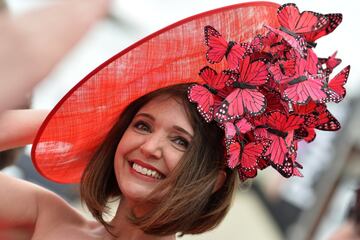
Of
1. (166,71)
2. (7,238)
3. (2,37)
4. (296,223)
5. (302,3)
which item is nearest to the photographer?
(2,37)

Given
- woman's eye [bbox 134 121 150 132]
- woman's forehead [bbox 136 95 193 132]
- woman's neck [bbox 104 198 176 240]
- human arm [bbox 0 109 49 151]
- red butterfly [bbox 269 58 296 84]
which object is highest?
red butterfly [bbox 269 58 296 84]

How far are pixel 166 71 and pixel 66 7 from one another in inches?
44.1

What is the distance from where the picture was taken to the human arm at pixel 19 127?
189 centimetres

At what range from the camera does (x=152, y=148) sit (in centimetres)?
169

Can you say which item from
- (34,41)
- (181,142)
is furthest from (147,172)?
(34,41)

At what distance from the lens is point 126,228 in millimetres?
1839

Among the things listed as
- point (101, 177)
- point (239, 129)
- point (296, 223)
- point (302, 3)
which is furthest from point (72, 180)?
point (296, 223)

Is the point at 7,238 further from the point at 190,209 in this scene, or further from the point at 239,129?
the point at 239,129

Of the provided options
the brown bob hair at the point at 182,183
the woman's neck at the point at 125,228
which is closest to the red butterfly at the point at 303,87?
the brown bob hair at the point at 182,183

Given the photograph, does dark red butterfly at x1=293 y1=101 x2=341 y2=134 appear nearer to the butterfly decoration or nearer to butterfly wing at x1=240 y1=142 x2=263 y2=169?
the butterfly decoration

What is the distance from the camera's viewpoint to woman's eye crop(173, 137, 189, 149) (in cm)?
173

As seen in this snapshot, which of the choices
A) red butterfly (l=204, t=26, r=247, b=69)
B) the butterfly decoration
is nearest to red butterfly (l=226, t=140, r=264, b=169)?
the butterfly decoration

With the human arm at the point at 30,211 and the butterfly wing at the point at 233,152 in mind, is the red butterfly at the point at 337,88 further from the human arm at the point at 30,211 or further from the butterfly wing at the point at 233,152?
the human arm at the point at 30,211

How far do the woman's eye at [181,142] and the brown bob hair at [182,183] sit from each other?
0.7 inches
